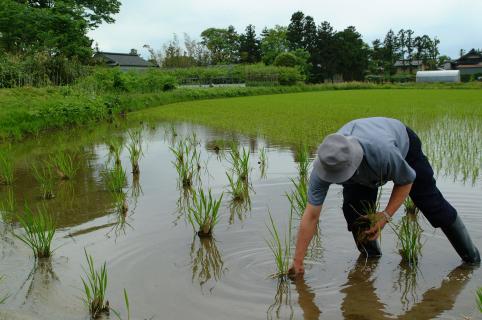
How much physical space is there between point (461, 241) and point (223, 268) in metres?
1.46

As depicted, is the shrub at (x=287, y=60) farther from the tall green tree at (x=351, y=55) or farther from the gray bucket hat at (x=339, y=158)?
the gray bucket hat at (x=339, y=158)

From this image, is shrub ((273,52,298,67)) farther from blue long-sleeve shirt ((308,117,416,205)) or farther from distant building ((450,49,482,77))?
blue long-sleeve shirt ((308,117,416,205))

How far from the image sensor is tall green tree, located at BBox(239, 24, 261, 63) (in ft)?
150

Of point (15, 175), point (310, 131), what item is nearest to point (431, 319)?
point (15, 175)

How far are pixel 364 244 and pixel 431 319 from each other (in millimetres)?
780

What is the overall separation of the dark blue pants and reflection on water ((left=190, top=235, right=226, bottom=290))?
914 millimetres

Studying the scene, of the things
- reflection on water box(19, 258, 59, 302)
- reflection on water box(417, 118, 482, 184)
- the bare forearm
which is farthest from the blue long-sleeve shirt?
reflection on water box(417, 118, 482, 184)

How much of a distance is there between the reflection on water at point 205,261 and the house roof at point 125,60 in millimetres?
36592

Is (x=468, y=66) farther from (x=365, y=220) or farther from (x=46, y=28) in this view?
(x=365, y=220)

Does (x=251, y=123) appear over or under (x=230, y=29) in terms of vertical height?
under

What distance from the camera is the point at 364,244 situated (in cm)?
312

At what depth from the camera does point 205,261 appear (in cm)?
323

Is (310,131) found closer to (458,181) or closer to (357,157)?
(458,181)

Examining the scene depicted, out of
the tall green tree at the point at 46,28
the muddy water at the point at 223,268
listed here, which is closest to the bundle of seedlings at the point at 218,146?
the muddy water at the point at 223,268
